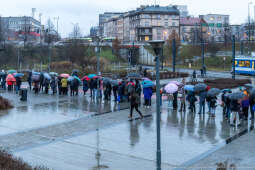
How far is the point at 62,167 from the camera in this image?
9727 millimetres

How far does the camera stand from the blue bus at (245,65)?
5059 cm

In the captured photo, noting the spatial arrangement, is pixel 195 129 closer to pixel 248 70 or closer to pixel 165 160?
pixel 165 160

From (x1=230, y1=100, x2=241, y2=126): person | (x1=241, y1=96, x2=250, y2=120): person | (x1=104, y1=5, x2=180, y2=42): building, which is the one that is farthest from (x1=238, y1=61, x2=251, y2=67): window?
(x1=104, y1=5, x2=180, y2=42): building

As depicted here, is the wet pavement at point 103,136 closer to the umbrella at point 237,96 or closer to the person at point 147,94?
the person at point 147,94

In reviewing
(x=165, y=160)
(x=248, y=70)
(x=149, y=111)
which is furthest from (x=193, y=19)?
(x=165, y=160)

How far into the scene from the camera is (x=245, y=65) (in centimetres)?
5153

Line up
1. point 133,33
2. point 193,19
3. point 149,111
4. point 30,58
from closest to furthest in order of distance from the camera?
1. point 149,111
2. point 30,58
3. point 133,33
4. point 193,19

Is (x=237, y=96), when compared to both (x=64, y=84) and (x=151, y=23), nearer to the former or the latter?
(x=64, y=84)

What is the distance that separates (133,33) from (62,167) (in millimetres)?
101730

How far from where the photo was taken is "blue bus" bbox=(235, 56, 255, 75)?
50.6 metres

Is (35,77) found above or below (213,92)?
above

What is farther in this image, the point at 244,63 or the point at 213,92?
the point at 244,63

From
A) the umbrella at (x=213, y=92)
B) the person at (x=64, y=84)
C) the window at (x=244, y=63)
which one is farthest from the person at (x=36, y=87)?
the window at (x=244, y=63)

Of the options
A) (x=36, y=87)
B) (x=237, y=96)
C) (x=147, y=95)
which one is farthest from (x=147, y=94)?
A: (x=36, y=87)
